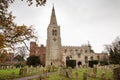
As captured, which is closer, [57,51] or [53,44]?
[57,51]

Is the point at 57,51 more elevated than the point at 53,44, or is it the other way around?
the point at 53,44

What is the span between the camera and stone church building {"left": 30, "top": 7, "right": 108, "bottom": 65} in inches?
2867

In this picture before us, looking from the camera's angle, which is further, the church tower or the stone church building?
the stone church building

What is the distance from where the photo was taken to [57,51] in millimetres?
73938

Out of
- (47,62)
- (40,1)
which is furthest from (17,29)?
(47,62)

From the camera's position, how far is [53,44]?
7462 cm

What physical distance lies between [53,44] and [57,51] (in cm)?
316

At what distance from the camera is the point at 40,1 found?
384 inches

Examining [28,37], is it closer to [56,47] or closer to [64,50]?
[56,47]

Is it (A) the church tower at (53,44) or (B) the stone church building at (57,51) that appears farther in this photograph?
(B) the stone church building at (57,51)

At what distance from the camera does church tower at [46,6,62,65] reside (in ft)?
236

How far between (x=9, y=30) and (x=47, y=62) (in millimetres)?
51926

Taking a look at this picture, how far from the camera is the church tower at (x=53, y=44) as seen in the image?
71.8 meters

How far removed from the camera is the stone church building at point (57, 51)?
7281 centimetres
